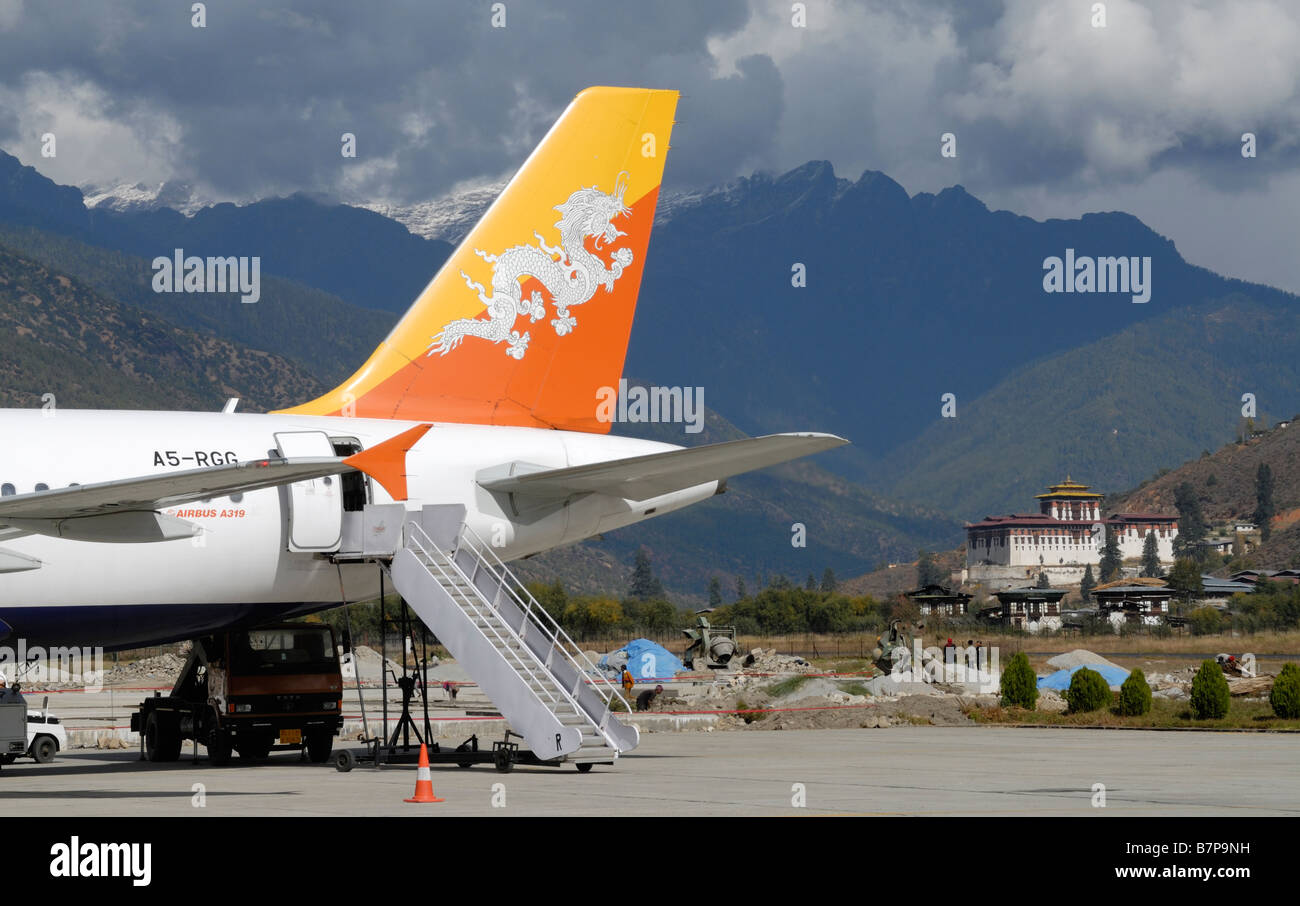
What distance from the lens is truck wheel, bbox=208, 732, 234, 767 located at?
3059cm

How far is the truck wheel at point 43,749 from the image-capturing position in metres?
33.5

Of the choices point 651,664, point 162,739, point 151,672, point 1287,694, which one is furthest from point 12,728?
point 151,672

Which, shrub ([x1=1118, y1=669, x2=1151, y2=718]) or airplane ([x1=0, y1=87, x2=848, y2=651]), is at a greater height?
airplane ([x1=0, y1=87, x2=848, y2=651])

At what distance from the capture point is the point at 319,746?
104ft

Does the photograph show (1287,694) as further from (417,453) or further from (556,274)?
(417,453)

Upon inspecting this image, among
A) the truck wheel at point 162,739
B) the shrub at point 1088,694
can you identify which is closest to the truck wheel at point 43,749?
the truck wheel at point 162,739

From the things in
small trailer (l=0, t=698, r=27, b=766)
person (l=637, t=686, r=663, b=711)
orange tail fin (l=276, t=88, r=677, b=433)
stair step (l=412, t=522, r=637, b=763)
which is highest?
orange tail fin (l=276, t=88, r=677, b=433)

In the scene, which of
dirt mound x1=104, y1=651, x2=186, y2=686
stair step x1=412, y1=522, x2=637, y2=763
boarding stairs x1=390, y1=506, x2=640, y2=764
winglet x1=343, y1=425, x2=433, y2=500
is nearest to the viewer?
winglet x1=343, y1=425, x2=433, y2=500

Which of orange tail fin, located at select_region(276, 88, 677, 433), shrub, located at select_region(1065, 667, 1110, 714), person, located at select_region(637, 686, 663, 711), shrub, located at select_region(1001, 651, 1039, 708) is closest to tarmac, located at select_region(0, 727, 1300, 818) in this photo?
shrub, located at select_region(1065, 667, 1110, 714)

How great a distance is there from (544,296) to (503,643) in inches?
352

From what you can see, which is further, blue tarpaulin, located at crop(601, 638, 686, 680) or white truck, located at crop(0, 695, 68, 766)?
blue tarpaulin, located at crop(601, 638, 686, 680)

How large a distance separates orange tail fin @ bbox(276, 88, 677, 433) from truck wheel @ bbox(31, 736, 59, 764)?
8.53 m

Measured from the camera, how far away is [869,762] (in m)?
30.6

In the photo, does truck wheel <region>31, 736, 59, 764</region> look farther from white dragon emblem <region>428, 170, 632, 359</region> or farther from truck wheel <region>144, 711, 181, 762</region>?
white dragon emblem <region>428, 170, 632, 359</region>
